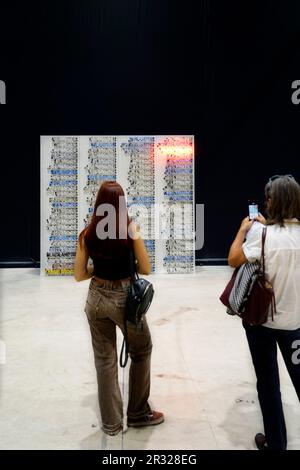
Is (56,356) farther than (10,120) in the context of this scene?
No

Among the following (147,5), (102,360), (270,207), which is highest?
(147,5)

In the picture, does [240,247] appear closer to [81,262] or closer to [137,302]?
[137,302]

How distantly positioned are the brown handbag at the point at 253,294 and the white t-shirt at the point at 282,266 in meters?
0.03

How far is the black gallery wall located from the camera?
816 cm

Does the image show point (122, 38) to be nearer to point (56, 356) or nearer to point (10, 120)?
point (10, 120)

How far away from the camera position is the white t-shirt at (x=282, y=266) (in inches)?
81.6

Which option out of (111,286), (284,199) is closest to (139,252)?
(111,286)

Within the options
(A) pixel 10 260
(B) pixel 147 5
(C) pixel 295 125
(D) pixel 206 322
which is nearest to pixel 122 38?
(B) pixel 147 5

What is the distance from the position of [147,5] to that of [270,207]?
725 cm

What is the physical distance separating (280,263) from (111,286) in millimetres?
860

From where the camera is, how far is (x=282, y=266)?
2.08m

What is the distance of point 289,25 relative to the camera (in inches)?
328

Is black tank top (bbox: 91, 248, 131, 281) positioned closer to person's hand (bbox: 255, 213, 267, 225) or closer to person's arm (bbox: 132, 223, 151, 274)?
person's arm (bbox: 132, 223, 151, 274)

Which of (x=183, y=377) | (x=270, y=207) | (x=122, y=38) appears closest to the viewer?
(x=270, y=207)
